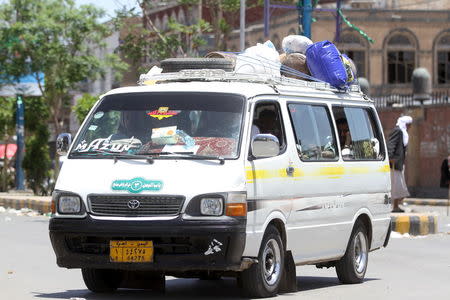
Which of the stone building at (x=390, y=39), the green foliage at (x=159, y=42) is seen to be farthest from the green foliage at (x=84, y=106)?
the stone building at (x=390, y=39)

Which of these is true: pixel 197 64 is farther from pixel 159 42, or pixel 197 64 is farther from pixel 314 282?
pixel 159 42

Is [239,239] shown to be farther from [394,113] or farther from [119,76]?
[394,113]

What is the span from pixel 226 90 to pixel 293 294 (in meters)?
1.89

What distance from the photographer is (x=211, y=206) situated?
10.1m

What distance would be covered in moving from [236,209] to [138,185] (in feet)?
2.60

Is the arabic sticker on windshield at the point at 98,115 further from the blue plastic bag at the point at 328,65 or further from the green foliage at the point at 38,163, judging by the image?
the green foliage at the point at 38,163

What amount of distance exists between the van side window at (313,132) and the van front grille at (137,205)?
1.76 m

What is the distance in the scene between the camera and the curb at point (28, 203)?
29.5 meters

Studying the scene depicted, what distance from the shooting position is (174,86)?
11156 millimetres

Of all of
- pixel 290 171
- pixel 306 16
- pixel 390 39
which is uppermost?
pixel 390 39

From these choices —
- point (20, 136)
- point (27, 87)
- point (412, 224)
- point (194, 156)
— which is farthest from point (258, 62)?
point (20, 136)

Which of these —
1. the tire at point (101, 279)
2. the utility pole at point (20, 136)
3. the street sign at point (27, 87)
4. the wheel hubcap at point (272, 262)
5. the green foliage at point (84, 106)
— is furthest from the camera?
the green foliage at point (84, 106)

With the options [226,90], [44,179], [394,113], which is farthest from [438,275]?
[394,113]

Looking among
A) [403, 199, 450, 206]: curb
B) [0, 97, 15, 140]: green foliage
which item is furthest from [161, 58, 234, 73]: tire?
[0, 97, 15, 140]: green foliage
